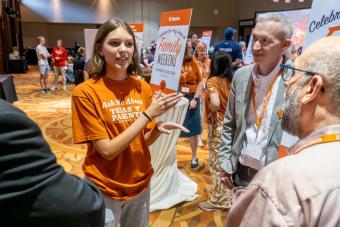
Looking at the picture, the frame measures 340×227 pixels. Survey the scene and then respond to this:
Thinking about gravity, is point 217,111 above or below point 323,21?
below

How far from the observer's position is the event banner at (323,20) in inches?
53.2

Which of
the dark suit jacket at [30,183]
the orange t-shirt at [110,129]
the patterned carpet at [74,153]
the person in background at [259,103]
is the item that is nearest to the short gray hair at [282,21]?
the person in background at [259,103]

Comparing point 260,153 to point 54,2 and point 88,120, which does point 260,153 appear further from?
point 54,2

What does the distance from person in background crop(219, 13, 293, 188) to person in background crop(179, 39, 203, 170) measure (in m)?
2.09

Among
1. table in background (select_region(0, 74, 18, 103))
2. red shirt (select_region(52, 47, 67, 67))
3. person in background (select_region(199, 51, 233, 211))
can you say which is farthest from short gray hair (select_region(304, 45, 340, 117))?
red shirt (select_region(52, 47, 67, 67))

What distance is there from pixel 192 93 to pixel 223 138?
2.16 meters

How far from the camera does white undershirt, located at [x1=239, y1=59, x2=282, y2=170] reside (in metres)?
1.65

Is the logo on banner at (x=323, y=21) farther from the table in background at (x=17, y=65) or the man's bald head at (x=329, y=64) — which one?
the table in background at (x=17, y=65)

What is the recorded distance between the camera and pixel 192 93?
4102 mm

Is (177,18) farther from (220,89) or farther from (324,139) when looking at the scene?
(324,139)

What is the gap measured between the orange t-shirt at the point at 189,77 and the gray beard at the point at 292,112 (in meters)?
3.13

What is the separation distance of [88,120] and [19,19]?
19.0 m

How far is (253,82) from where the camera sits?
5.83ft

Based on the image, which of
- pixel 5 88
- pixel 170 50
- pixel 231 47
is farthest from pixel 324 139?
pixel 5 88
